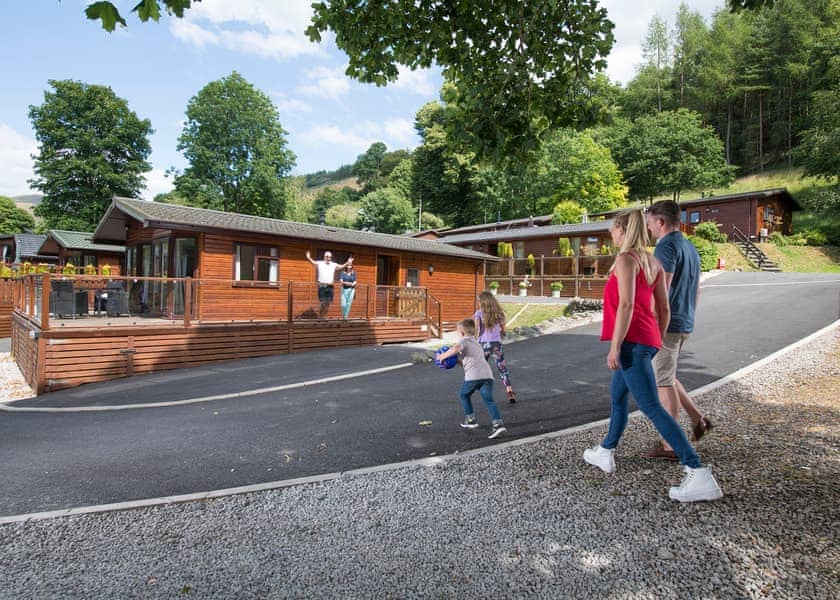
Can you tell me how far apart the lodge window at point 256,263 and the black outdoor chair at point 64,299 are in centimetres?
421

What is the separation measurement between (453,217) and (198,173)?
104 ft

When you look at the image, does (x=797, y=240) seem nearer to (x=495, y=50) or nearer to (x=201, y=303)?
(x=495, y=50)

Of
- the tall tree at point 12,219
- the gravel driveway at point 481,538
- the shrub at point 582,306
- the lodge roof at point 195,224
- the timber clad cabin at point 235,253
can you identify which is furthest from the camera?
the tall tree at point 12,219

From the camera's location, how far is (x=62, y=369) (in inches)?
364

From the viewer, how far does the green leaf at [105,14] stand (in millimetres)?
2695

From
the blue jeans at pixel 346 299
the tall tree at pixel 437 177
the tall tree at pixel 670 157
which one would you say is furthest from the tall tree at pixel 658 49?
the blue jeans at pixel 346 299

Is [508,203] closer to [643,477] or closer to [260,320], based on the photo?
[260,320]

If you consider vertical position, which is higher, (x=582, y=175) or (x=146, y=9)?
(x=582, y=175)

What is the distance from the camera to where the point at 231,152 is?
43594mm

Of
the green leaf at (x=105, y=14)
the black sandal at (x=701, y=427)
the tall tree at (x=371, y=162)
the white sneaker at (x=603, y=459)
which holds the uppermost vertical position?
the tall tree at (x=371, y=162)

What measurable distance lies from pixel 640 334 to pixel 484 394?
6.86 feet

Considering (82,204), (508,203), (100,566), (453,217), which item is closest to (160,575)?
(100,566)

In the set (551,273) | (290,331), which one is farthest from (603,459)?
(551,273)

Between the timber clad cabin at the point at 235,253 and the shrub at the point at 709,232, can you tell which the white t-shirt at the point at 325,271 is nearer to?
the timber clad cabin at the point at 235,253
